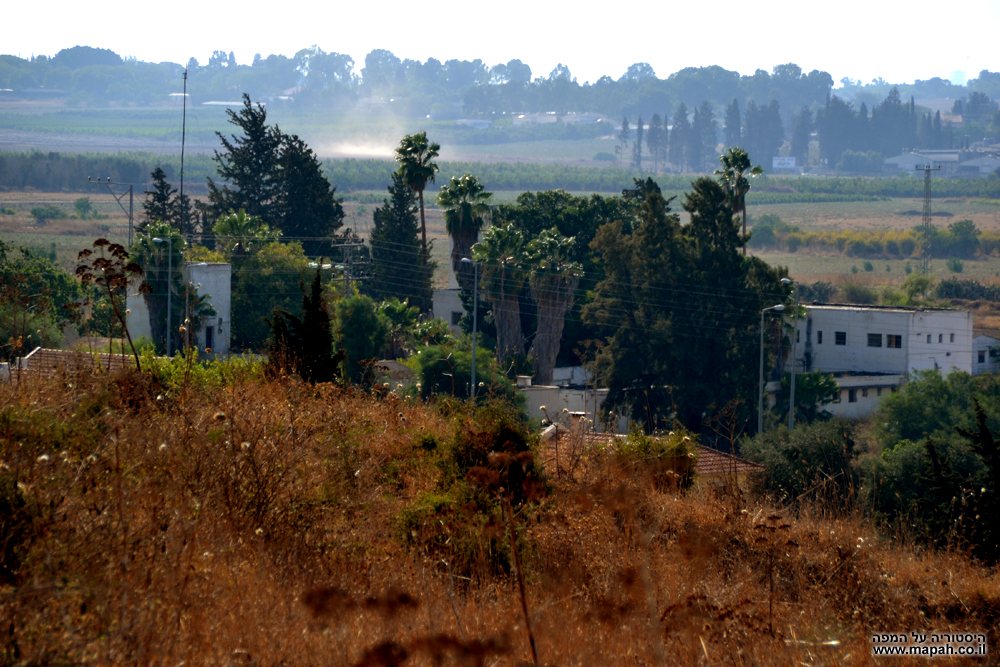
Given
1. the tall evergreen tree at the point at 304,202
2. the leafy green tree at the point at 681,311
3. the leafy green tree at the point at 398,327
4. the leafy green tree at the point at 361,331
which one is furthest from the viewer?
the tall evergreen tree at the point at 304,202

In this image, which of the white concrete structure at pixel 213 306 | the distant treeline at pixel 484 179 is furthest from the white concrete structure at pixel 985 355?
the distant treeline at pixel 484 179

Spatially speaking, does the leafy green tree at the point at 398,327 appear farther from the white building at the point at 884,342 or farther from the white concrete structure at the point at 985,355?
the white concrete structure at the point at 985,355

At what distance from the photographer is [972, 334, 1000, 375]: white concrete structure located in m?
52.8

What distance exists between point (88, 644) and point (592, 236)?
178 ft

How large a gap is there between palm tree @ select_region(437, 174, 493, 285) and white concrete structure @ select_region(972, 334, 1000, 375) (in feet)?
92.9

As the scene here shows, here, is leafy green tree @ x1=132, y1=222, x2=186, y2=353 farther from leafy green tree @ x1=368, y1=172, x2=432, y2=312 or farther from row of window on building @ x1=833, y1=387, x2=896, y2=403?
row of window on building @ x1=833, y1=387, x2=896, y2=403

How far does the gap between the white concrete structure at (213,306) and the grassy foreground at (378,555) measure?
110 feet

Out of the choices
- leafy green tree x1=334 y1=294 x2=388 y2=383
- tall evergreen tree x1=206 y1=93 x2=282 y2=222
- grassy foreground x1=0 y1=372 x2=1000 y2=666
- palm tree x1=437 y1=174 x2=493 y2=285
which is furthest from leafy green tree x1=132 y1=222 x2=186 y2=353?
grassy foreground x1=0 y1=372 x2=1000 y2=666

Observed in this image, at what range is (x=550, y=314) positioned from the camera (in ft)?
158

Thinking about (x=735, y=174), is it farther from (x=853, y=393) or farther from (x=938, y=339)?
(x=853, y=393)

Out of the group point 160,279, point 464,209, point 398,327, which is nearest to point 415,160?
point 464,209

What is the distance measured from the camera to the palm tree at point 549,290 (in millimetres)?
Result: 47875

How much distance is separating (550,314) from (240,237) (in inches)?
659

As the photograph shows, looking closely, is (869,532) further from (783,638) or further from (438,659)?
(438,659)
